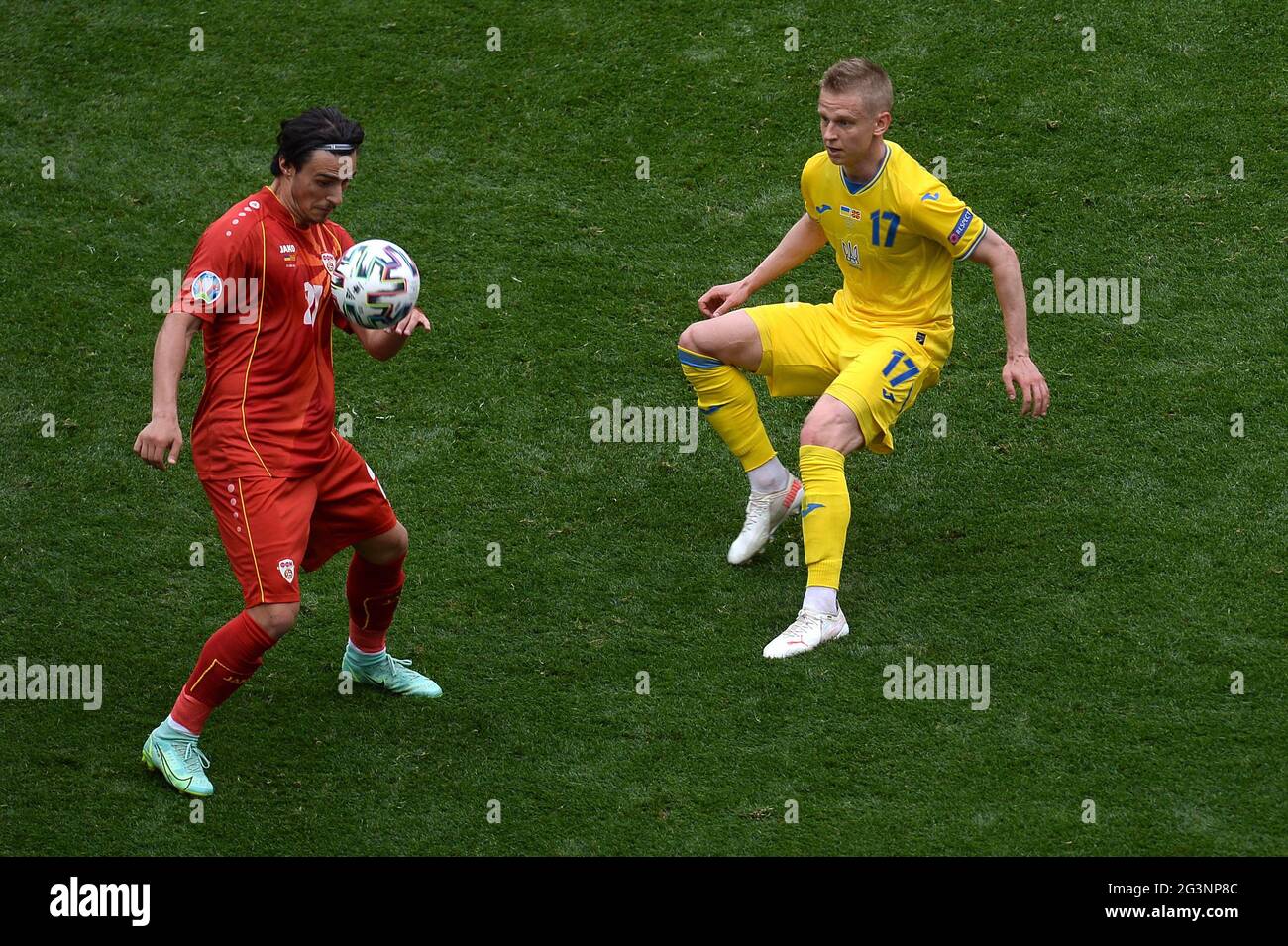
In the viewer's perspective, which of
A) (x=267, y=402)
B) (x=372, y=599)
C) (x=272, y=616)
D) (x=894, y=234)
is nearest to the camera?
(x=272, y=616)

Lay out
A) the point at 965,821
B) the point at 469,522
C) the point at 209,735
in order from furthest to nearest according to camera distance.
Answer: the point at 469,522 → the point at 209,735 → the point at 965,821

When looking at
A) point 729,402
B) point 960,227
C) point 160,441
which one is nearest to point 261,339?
point 160,441

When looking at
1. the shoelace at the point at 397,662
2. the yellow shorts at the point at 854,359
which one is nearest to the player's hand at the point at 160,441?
the shoelace at the point at 397,662

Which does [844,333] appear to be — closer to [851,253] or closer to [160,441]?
[851,253]

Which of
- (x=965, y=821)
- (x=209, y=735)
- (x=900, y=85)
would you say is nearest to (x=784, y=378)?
(x=965, y=821)

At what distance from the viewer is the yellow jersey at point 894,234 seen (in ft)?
20.6

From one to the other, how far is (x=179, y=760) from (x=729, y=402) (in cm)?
265

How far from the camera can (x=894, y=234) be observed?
21.1ft

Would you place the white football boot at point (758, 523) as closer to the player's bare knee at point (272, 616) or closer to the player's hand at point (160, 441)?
the player's bare knee at point (272, 616)

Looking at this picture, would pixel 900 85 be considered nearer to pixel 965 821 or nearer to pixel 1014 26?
pixel 1014 26

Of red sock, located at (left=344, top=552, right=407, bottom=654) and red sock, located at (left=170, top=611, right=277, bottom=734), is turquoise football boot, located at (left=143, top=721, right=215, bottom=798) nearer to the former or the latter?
red sock, located at (left=170, top=611, right=277, bottom=734)

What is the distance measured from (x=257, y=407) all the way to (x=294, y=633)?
4.64 feet

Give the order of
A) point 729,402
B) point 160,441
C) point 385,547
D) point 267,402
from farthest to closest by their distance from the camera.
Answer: point 729,402
point 385,547
point 267,402
point 160,441

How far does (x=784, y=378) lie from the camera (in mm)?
6809
